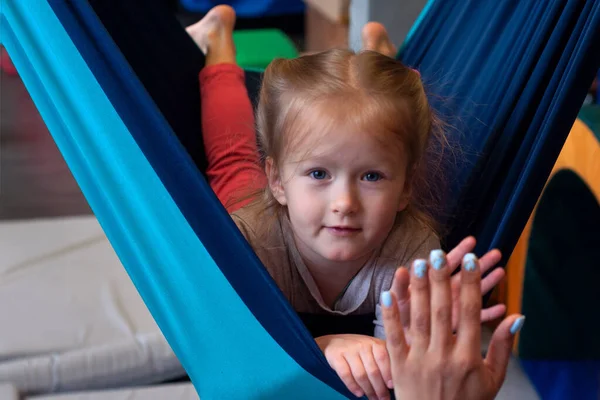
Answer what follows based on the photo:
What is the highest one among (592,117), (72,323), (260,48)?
(592,117)

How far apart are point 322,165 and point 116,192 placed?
25cm

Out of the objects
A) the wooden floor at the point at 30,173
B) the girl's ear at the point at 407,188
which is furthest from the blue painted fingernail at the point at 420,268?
the wooden floor at the point at 30,173

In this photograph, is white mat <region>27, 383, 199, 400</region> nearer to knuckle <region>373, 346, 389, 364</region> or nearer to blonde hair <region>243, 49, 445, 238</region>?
blonde hair <region>243, 49, 445, 238</region>

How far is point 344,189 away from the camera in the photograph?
90 centimetres

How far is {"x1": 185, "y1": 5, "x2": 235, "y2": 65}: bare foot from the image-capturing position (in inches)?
61.7

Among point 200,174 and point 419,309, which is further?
point 200,174

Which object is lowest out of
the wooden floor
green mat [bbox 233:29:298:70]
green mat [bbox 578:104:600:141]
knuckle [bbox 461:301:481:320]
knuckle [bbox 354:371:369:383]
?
the wooden floor

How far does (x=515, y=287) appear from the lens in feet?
5.83

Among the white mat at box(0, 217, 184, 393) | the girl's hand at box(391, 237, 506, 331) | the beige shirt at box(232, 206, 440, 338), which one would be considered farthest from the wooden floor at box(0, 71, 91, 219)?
the girl's hand at box(391, 237, 506, 331)

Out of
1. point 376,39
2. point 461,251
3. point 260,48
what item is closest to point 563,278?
point 376,39

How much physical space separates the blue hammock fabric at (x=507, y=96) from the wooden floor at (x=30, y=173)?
157cm

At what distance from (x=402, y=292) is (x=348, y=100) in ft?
1.03

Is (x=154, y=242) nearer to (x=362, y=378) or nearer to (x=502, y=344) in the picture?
(x=362, y=378)

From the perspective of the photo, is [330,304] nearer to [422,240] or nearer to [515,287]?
[422,240]
